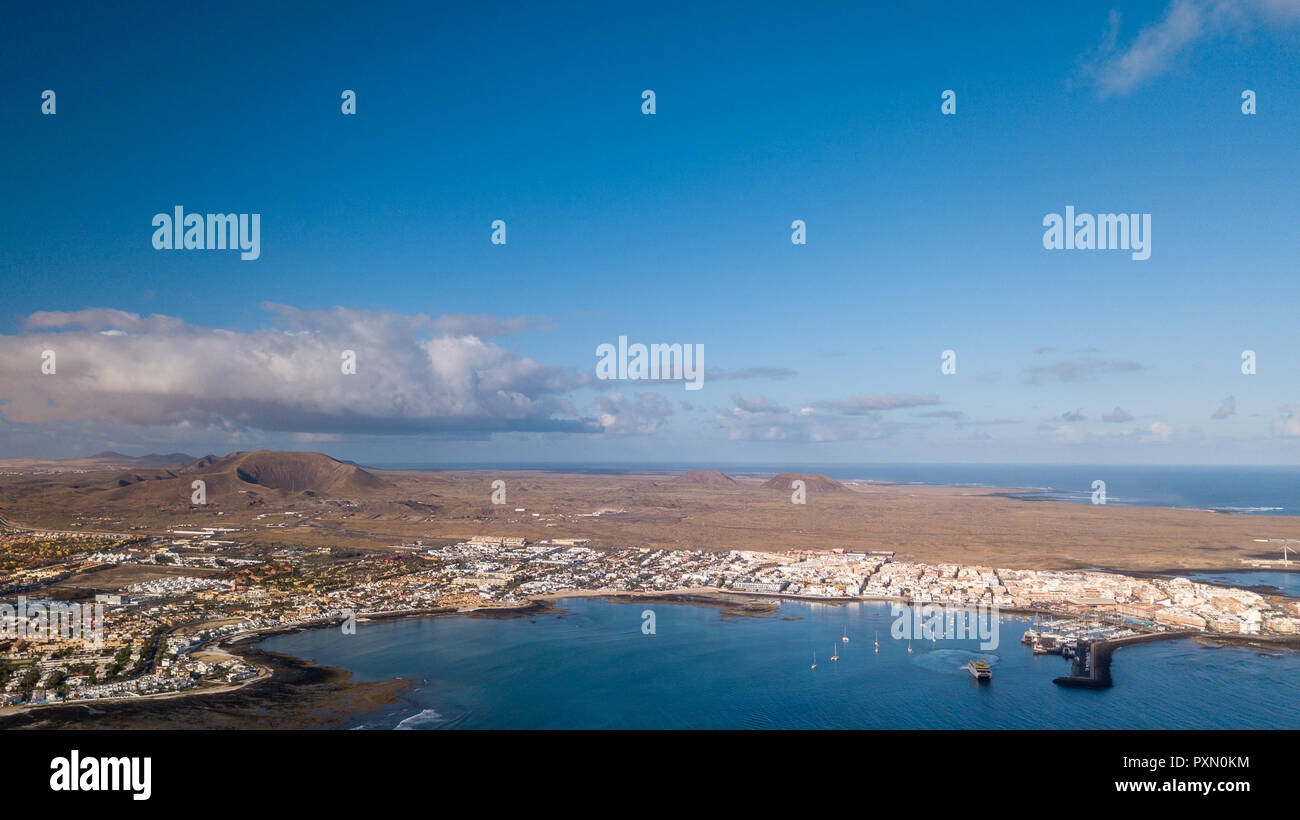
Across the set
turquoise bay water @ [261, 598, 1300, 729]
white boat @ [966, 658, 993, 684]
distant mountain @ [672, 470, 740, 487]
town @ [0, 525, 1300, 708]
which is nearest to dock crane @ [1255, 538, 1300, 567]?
town @ [0, 525, 1300, 708]

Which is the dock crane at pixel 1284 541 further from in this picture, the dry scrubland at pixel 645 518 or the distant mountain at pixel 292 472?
the distant mountain at pixel 292 472

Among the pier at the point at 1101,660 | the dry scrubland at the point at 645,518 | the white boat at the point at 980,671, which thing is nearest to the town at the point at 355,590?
the pier at the point at 1101,660

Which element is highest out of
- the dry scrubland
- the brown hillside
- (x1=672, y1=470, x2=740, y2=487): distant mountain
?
the brown hillside

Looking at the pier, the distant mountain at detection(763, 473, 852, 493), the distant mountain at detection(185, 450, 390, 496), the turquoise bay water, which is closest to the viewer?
the turquoise bay water

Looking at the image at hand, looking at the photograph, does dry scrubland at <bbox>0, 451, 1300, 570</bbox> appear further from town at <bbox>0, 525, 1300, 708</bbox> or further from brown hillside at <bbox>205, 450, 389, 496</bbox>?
town at <bbox>0, 525, 1300, 708</bbox>

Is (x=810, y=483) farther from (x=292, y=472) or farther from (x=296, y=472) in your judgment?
(x=292, y=472)
